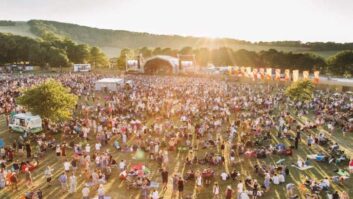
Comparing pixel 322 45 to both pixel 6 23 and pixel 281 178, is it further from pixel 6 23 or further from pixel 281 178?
pixel 6 23

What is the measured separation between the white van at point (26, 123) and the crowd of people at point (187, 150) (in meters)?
0.58

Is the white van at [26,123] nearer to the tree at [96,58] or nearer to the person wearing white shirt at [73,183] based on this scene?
the person wearing white shirt at [73,183]

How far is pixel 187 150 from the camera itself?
20281 mm

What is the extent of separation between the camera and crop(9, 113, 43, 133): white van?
75.6ft

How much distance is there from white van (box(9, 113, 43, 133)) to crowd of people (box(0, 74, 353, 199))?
583 millimetres

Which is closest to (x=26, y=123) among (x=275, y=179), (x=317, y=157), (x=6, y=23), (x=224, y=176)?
(x=224, y=176)

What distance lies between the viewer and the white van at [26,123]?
23.0 m

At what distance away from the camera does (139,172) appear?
15.5 m

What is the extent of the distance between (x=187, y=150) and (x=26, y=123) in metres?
11.6

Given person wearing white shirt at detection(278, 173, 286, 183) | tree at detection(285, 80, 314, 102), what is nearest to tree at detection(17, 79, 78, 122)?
person wearing white shirt at detection(278, 173, 286, 183)

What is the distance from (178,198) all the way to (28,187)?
22.7 ft

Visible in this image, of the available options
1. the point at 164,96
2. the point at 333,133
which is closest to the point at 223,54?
the point at 164,96

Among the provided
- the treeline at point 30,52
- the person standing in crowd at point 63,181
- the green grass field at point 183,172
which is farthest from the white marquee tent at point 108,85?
the treeline at point 30,52

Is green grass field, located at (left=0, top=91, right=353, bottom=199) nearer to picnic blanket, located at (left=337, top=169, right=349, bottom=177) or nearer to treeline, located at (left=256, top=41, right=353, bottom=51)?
picnic blanket, located at (left=337, top=169, right=349, bottom=177)
